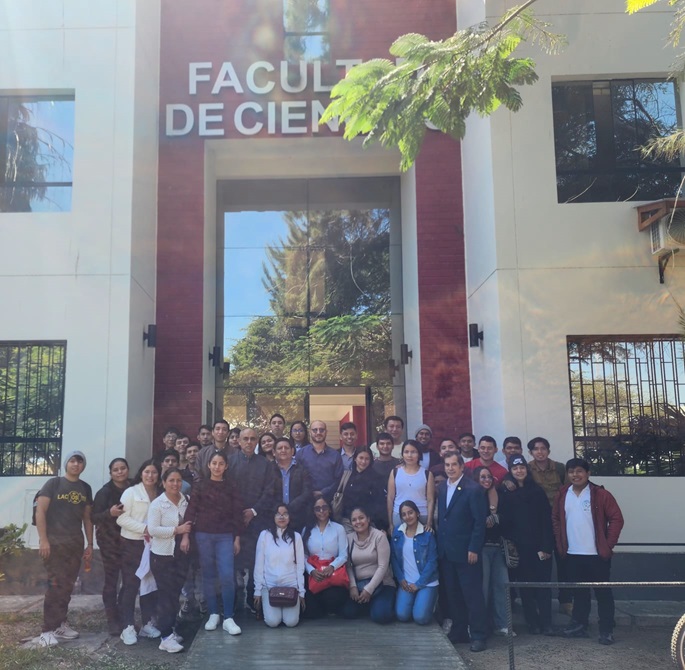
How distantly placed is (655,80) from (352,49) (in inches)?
179

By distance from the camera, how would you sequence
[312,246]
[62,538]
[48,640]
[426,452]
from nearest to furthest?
[48,640] < [62,538] < [426,452] < [312,246]

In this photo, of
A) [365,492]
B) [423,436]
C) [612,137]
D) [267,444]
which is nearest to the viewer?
[365,492]

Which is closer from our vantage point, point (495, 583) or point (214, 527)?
point (214, 527)

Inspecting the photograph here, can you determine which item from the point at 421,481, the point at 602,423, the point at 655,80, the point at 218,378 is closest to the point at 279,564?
the point at 421,481

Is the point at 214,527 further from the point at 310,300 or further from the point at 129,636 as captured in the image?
the point at 310,300

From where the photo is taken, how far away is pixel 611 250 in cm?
937

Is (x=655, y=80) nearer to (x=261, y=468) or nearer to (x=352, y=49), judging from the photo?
(x=352, y=49)

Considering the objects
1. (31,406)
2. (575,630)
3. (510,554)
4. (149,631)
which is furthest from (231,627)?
(31,406)

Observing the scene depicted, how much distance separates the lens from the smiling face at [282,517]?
719cm

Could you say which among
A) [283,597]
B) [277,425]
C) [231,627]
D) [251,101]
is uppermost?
[251,101]

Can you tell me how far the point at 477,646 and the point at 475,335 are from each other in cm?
465

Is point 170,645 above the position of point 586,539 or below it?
below

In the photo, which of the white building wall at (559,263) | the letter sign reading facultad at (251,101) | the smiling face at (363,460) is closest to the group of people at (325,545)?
the smiling face at (363,460)

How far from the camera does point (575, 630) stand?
7.12 meters
